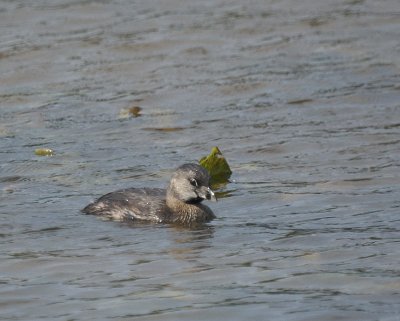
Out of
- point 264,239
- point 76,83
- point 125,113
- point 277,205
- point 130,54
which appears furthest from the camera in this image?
point 130,54

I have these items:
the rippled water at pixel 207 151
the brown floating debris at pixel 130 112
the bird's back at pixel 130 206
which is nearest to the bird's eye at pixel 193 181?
the bird's back at pixel 130 206

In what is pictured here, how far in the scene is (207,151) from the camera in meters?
14.9

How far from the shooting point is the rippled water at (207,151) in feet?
32.6

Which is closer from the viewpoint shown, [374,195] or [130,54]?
[374,195]

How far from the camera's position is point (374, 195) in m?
12.7

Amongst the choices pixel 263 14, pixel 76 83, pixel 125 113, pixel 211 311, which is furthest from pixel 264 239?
pixel 263 14

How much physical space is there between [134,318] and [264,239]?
2291 mm

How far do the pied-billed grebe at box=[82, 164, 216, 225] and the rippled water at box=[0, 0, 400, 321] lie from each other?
0.60 feet

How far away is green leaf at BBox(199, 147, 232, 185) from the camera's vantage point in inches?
536

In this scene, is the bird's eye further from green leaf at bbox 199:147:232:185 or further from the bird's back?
green leaf at bbox 199:147:232:185

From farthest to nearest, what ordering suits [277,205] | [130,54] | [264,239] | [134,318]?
[130,54], [277,205], [264,239], [134,318]

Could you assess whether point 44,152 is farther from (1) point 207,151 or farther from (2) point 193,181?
(2) point 193,181

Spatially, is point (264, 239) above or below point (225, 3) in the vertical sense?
below

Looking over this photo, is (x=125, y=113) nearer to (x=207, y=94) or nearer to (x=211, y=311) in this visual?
(x=207, y=94)
